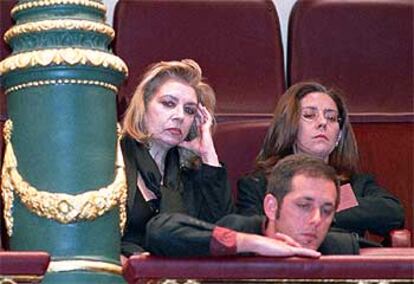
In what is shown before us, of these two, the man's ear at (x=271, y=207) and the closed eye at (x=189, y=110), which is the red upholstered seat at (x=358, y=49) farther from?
the man's ear at (x=271, y=207)

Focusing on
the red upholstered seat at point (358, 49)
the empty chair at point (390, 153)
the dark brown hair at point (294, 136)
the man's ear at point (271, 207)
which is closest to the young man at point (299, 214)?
the man's ear at point (271, 207)

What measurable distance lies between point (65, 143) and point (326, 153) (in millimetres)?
620

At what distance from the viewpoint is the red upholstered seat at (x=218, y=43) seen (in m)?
1.83

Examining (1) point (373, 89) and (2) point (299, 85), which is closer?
(2) point (299, 85)

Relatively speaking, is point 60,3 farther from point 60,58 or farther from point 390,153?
point 390,153

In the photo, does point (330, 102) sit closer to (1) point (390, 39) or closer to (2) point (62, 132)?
(1) point (390, 39)

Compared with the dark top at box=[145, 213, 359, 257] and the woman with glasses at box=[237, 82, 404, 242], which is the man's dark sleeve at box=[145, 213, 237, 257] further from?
the woman with glasses at box=[237, 82, 404, 242]

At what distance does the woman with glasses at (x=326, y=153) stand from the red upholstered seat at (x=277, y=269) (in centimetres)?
54

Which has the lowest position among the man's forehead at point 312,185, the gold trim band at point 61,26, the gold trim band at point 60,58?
the man's forehead at point 312,185

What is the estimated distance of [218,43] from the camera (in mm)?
1881

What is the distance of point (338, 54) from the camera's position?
6.27 ft

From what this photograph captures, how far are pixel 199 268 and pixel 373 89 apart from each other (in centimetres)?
105

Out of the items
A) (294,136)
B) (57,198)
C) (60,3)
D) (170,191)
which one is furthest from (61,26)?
(294,136)

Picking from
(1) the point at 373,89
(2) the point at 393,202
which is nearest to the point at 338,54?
(1) the point at 373,89
